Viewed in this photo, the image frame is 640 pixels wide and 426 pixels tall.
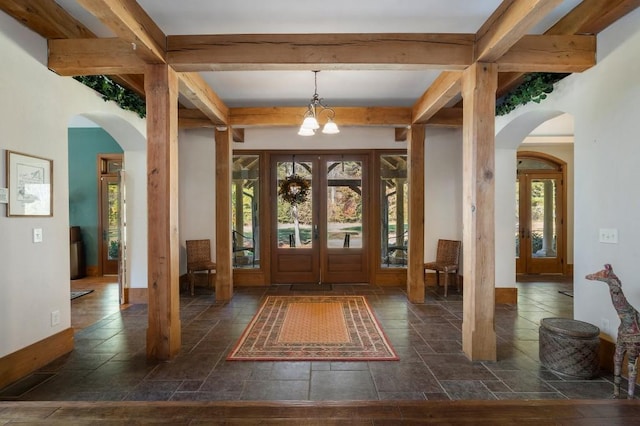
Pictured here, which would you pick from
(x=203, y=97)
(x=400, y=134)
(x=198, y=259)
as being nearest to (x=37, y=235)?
(x=203, y=97)

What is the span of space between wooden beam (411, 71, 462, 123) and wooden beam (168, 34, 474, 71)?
41 cm

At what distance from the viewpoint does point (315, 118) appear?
4.21 metres

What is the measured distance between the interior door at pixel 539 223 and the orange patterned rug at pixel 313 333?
4382 mm

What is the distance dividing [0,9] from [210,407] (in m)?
3.35

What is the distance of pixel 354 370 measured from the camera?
2793mm

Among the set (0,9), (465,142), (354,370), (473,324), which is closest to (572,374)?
(473,324)

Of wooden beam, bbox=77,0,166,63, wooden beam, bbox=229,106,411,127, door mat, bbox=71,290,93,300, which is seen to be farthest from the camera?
door mat, bbox=71,290,93,300

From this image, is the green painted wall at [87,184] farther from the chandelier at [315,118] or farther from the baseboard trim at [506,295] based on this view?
the baseboard trim at [506,295]

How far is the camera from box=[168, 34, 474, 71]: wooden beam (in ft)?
9.66

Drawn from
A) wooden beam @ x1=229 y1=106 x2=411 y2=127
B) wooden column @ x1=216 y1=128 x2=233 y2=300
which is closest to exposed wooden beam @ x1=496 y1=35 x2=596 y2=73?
wooden beam @ x1=229 y1=106 x2=411 y2=127

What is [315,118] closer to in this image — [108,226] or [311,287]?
[311,287]

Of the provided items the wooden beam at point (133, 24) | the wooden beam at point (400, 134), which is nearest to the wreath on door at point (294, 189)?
the wooden beam at point (400, 134)

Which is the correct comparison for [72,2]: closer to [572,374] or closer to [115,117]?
[115,117]

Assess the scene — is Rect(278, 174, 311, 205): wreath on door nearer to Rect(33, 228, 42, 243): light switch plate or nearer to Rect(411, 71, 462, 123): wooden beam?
Rect(411, 71, 462, 123): wooden beam
